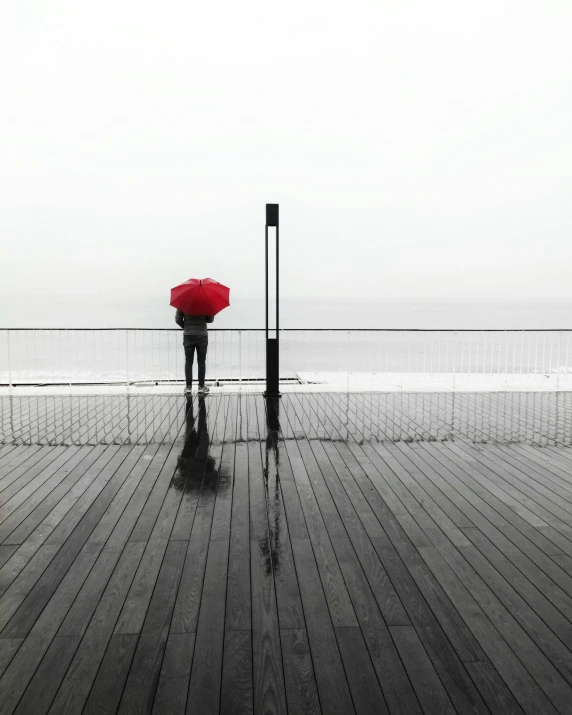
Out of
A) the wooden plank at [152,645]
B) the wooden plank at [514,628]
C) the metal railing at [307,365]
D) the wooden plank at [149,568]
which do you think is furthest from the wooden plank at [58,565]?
the metal railing at [307,365]

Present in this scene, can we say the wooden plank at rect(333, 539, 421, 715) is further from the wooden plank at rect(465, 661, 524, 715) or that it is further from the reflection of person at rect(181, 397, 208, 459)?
the reflection of person at rect(181, 397, 208, 459)

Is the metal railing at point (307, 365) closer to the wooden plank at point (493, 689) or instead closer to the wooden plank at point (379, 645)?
the wooden plank at point (379, 645)

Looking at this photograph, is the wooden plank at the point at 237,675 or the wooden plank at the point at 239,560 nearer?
the wooden plank at the point at 237,675

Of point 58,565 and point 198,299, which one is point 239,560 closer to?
point 58,565

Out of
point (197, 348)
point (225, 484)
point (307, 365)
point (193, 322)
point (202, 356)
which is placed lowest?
point (307, 365)

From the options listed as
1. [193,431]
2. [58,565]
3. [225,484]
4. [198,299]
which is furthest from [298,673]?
[198,299]

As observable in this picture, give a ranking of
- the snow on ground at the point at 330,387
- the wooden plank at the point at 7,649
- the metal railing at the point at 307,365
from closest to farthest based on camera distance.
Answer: the wooden plank at the point at 7,649 → the snow on ground at the point at 330,387 → the metal railing at the point at 307,365

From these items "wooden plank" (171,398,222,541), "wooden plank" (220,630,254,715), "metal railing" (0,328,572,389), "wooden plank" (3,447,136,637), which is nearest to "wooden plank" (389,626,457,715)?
"wooden plank" (220,630,254,715)

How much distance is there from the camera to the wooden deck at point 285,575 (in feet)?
5.07

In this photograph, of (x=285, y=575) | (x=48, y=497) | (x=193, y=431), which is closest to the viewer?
(x=285, y=575)

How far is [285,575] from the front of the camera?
221 centimetres

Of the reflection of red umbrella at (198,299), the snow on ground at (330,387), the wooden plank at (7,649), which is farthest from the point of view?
the snow on ground at (330,387)

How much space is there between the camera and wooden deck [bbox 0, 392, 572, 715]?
5.07 ft

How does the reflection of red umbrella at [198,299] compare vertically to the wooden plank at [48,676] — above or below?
above
